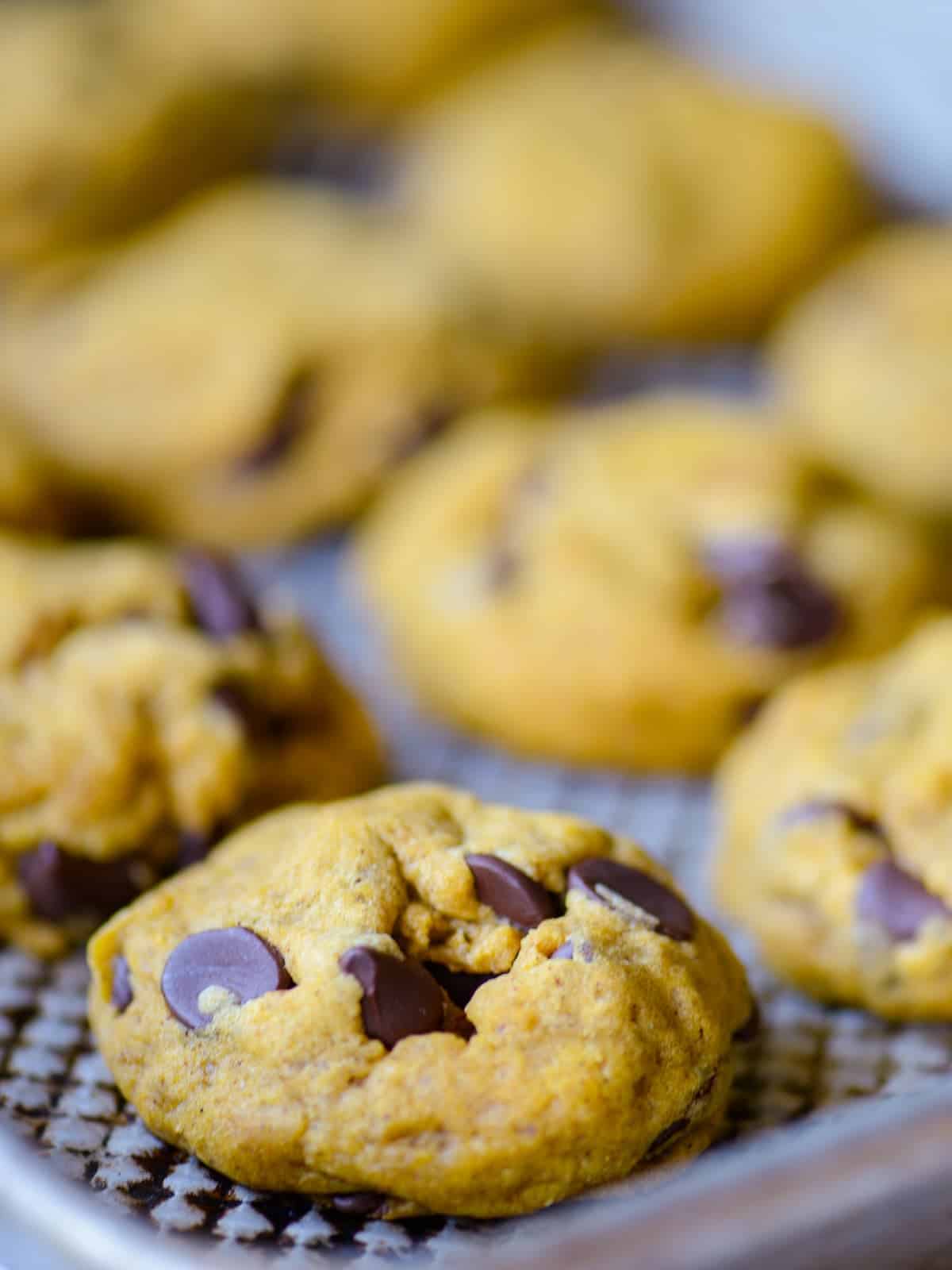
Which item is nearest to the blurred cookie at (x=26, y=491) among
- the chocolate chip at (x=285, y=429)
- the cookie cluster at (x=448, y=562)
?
the cookie cluster at (x=448, y=562)

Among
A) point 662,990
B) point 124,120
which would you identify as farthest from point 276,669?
point 124,120

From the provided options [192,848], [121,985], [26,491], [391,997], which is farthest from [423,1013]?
[26,491]

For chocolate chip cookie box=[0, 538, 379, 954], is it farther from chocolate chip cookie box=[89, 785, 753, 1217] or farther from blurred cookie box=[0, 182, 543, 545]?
blurred cookie box=[0, 182, 543, 545]

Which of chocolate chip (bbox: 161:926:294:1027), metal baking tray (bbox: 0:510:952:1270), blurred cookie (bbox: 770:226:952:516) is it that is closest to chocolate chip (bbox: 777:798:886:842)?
metal baking tray (bbox: 0:510:952:1270)

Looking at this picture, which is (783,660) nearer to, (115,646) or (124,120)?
(115,646)

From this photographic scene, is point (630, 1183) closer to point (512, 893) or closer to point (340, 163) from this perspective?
point (512, 893)

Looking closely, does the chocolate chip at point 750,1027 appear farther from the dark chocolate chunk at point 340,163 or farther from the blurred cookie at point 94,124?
the dark chocolate chunk at point 340,163
